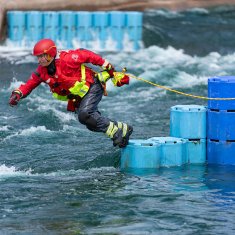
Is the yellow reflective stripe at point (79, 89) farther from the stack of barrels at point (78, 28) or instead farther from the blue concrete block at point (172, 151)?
the stack of barrels at point (78, 28)

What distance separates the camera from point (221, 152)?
1193 centimetres

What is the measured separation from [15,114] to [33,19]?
675 centimetres

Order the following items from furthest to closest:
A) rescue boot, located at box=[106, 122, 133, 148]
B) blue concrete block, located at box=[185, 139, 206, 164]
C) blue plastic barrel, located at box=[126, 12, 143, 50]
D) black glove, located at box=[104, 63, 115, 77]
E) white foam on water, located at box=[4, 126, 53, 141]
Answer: blue plastic barrel, located at box=[126, 12, 143, 50] < white foam on water, located at box=[4, 126, 53, 141] < blue concrete block, located at box=[185, 139, 206, 164] < rescue boot, located at box=[106, 122, 133, 148] < black glove, located at box=[104, 63, 115, 77]

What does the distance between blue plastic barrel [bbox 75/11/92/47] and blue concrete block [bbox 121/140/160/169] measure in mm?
11211

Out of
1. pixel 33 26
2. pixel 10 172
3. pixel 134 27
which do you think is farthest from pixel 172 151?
pixel 134 27

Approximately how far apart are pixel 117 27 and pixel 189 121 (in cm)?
1099

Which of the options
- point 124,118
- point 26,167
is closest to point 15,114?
point 124,118

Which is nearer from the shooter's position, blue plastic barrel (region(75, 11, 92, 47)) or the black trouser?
the black trouser

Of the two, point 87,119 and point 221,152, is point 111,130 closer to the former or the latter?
point 87,119

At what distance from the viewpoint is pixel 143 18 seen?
24.1m

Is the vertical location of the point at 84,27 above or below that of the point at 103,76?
above

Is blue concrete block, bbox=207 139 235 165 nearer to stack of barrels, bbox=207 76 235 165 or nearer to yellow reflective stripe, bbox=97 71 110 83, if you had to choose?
stack of barrels, bbox=207 76 235 165

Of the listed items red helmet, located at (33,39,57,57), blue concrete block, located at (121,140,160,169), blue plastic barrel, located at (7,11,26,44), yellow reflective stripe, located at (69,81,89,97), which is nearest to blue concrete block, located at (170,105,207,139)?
blue concrete block, located at (121,140,160,169)

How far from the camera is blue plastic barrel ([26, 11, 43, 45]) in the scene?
22266mm
